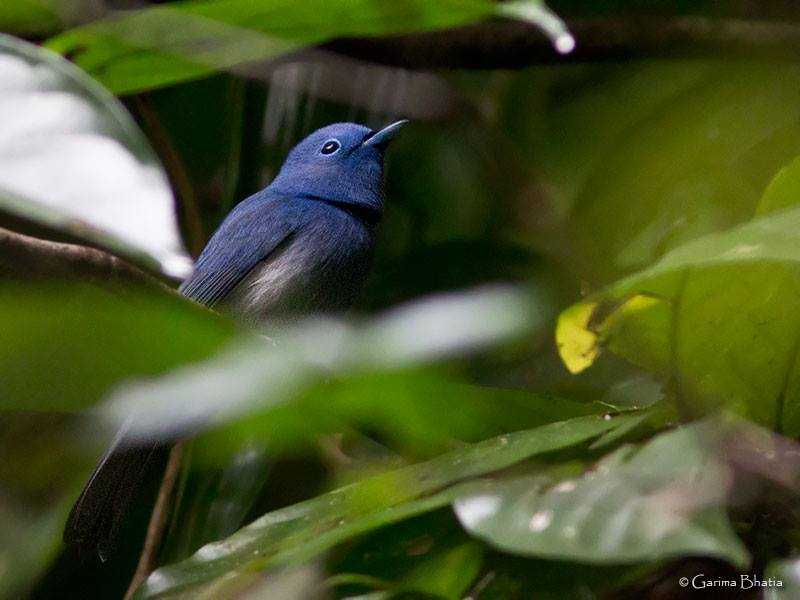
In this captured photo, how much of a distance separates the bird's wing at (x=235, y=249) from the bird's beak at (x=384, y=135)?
43cm

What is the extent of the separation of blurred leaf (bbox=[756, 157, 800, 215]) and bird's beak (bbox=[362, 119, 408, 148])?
213 cm

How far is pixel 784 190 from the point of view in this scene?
1.84m

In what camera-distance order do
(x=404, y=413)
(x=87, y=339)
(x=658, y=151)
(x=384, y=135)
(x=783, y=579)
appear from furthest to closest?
1. (x=384, y=135)
2. (x=658, y=151)
3. (x=783, y=579)
4. (x=404, y=413)
5. (x=87, y=339)

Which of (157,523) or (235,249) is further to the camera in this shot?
(235,249)

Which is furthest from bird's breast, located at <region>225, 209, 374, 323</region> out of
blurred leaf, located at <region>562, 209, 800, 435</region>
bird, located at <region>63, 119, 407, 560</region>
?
blurred leaf, located at <region>562, 209, 800, 435</region>

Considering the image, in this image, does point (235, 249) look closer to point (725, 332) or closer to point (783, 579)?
point (725, 332)

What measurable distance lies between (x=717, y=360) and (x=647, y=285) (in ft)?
0.69

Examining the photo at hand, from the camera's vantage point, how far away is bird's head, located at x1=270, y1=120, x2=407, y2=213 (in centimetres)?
411

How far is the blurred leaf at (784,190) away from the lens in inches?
72.3

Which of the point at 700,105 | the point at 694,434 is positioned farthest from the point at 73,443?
the point at 700,105

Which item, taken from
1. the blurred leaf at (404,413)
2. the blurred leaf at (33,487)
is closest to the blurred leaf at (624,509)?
the blurred leaf at (404,413)

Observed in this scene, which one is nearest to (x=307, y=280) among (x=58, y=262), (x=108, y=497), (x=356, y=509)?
(x=108, y=497)

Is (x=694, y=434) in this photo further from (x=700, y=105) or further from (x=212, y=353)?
(x=700, y=105)

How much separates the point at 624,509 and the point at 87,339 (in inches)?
27.2
